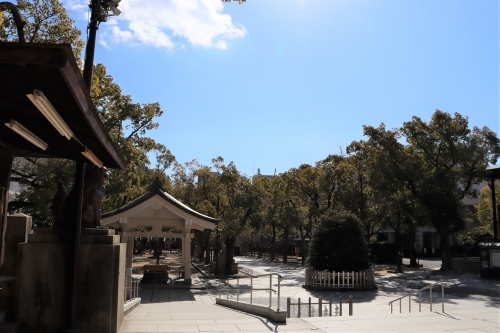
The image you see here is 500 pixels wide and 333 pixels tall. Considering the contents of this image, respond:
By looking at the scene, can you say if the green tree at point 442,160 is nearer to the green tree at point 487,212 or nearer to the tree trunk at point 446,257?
the tree trunk at point 446,257

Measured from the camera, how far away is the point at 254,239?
63219 mm

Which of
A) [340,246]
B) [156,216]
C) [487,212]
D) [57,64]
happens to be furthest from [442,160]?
[57,64]

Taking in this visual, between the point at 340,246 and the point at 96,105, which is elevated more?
the point at 96,105

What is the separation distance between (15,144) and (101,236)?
2316 millimetres

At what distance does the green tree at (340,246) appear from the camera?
19531 millimetres

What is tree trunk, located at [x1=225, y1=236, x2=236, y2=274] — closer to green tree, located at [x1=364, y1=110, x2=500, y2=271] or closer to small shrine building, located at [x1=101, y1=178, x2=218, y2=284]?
small shrine building, located at [x1=101, y1=178, x2=218, y2=284]

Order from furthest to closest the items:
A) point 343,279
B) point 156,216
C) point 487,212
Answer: point 487,212 < point 156,216 < point 343,279

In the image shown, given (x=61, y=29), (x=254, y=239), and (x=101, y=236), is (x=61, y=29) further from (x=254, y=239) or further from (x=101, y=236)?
(x=254, y=239)

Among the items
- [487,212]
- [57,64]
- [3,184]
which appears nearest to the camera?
[57,64]

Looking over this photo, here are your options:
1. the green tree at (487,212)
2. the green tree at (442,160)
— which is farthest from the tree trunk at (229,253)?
the green tree at (487,212)

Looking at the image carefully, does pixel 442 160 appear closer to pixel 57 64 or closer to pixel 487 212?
pixel 487 212

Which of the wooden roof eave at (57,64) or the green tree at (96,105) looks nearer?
the wooden roof eave at (57,64)

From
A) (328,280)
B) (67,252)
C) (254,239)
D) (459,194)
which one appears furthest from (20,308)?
(254,239)

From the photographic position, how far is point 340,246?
63.8 ft
